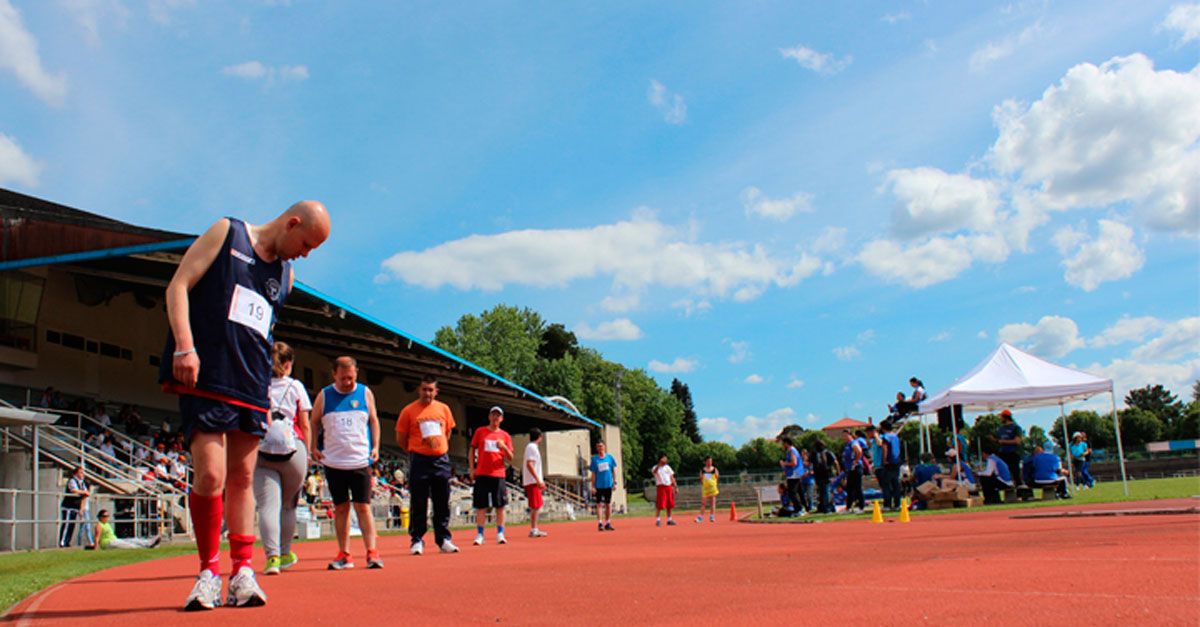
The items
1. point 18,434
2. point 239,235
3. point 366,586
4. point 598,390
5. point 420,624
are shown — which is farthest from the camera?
point 598,390

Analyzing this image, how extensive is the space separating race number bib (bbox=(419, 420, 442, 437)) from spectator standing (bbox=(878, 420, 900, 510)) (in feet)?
33.6

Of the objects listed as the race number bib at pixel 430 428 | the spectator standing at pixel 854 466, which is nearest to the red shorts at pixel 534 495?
the race number bib at pixel 430 428

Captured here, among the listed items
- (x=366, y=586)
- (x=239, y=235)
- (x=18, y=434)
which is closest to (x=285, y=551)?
(x=366, y=586)

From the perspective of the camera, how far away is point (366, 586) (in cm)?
532

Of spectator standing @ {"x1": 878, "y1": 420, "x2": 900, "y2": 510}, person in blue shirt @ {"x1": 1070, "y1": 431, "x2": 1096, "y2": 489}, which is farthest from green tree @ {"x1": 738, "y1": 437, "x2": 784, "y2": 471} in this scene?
spectator standing @ {"x1": 878, "y1": 420, "x2": 900, "y2": 510}

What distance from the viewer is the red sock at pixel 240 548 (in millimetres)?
4195

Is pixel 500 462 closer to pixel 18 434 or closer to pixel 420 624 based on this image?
pixel 420 624

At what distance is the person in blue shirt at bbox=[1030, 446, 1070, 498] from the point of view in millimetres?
16609

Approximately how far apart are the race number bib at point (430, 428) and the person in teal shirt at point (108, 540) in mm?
8020

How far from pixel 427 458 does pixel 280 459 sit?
2264mm

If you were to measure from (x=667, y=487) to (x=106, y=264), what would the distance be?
13913mm

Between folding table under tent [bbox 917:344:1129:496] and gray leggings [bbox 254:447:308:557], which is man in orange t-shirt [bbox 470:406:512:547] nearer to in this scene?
gray leggings [bbox 254:447:308:557]

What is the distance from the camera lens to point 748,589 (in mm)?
4312

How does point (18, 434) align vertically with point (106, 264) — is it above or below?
below
